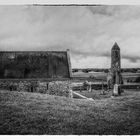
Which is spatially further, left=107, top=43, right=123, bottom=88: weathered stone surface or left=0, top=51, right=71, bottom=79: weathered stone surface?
left=107, top=43, right=123, bottom=88: weathered stone surface

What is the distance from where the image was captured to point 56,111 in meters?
13.4

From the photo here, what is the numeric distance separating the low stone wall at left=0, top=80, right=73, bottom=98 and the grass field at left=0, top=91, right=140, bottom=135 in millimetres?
5473

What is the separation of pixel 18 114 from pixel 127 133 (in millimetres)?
5339

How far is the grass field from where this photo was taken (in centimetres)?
1085

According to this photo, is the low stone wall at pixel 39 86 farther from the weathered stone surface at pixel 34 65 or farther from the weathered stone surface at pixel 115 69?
the weathered stone surface at pixel 115 69

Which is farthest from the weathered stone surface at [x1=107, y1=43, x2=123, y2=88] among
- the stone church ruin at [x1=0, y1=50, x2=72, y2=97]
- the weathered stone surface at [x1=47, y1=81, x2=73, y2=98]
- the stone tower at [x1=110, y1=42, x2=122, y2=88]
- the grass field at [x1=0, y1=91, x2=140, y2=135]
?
the grass field at [x1=0, y1=91, x2=140, y2=135]

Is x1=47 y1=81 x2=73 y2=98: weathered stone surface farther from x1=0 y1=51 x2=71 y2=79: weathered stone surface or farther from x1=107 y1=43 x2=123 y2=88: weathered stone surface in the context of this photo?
x1=107 y1=43 x2=123 y2=88: weathered stone surface

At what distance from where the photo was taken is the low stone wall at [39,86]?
21.6 meters

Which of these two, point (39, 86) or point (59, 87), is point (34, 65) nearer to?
point (39, 86)

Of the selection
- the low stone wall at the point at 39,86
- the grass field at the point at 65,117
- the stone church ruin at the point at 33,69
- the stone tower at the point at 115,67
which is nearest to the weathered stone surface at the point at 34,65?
the stone church ruin at the point at 33,69

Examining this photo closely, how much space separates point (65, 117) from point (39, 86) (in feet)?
32.3

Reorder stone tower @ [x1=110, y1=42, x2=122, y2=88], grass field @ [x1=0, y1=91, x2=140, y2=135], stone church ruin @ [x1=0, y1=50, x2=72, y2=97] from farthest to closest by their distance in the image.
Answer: stone tower @ [x1=110, y1=42, x2=122, y2=88] < stone church ruin @ [x1=0, y1=50, x2=72, y2=97] < grass field @ [x1=0, y1=91, x2=140, y2=135]

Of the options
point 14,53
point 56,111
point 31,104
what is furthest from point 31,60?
point 56,111

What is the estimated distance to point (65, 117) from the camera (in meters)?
12.4
